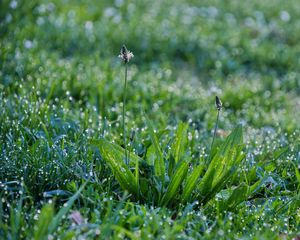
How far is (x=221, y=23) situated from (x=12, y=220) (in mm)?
4766

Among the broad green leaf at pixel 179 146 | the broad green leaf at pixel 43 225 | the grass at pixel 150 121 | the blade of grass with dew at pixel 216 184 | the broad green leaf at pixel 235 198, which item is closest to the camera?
the broad green leaf at pixel 43 225

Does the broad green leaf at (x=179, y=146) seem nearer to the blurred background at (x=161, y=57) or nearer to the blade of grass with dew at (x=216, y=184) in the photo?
the blade of grass with dew at (x=216, y=184)

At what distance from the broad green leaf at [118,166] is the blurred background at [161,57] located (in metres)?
0.85

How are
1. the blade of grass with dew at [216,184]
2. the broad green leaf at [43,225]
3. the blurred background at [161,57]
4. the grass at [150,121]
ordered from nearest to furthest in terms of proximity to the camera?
the broad green leaf at [43,225]
the grass at [150,121]
the blade of grass with dew at [216,184]
the blurred background at [161,57]

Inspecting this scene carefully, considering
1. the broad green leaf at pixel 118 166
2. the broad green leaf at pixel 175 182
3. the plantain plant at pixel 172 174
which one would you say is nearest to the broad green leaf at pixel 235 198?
the plantain plant at pixel 172 174

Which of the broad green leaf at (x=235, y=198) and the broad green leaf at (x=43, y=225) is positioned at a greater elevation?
the broad green leaf at (x=43, y=225)

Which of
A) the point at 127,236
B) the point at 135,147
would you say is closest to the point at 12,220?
the point at 127,236

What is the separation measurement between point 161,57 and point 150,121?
2.51m

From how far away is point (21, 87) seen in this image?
3877mm

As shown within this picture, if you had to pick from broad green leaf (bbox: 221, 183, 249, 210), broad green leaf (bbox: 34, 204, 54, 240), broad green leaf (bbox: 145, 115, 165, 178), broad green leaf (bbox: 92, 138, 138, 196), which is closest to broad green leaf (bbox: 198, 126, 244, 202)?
broad green leaf (bbox: 221, 183, 249, 210)

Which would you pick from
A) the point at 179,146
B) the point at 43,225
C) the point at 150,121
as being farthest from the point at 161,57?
the point at 43,225

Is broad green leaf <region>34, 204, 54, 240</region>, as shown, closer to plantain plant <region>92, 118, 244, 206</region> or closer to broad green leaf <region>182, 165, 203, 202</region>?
plantain plant <region>92, 118, 244, 206</region>

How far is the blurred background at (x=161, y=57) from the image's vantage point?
425 centimetres

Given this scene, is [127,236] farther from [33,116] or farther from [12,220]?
[33,116]
